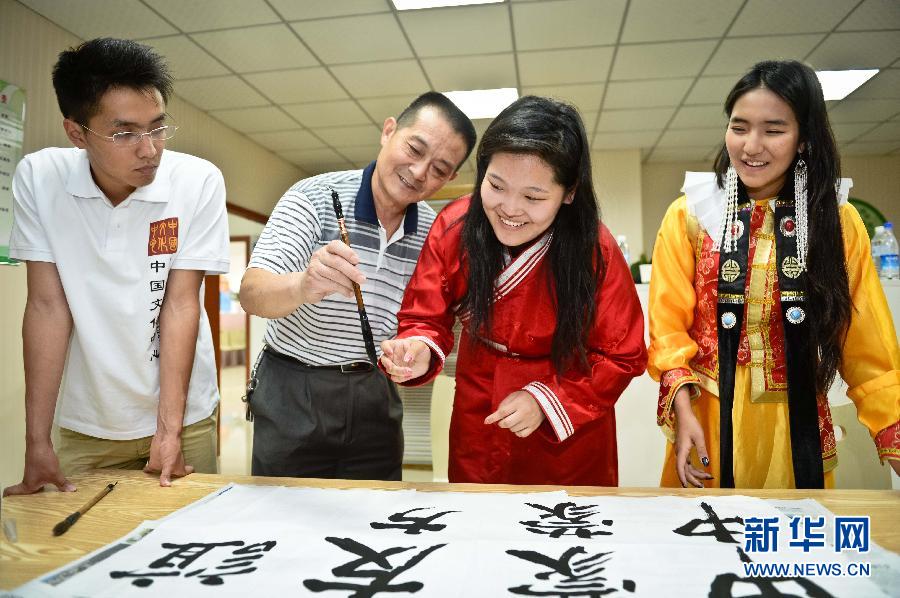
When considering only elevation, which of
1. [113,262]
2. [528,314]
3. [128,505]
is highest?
[113,262]

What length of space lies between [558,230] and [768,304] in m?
0.48

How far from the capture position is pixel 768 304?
1.22m

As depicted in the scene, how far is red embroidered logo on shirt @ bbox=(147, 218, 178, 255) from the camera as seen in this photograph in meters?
1.31

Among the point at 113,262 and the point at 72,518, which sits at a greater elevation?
the point at 113,262

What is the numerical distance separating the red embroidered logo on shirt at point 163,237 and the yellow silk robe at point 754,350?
1.10 m

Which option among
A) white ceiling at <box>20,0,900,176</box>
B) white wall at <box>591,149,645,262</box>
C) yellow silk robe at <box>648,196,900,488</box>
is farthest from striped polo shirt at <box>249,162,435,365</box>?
white wall at <box>591,149,645,262</box>

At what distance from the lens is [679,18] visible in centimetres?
353

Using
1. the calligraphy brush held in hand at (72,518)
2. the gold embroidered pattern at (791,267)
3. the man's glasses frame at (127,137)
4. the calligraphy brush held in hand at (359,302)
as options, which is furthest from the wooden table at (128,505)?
the man's glasses frame at (127,137)

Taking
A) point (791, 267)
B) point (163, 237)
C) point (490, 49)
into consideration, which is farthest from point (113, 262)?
point (490, 49)

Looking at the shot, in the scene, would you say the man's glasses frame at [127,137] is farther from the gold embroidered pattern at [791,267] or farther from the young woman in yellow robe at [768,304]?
the gold embroidered pattern at [791,267]

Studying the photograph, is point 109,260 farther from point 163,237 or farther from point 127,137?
point 127,137

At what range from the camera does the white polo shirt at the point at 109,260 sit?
1.27 metres

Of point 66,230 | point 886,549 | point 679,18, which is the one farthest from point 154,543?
point 679,18

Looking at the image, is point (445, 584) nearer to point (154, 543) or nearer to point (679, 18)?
point (154, 543)
